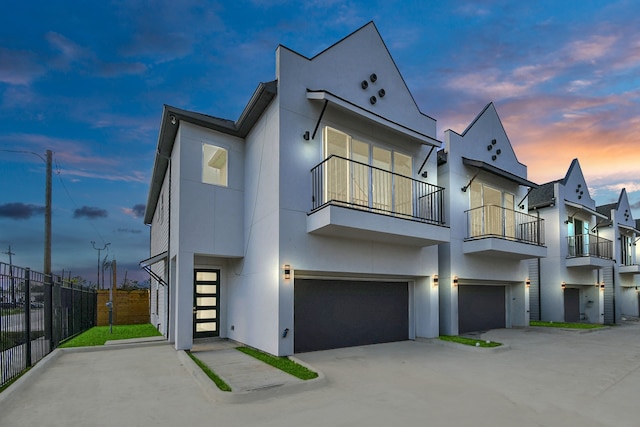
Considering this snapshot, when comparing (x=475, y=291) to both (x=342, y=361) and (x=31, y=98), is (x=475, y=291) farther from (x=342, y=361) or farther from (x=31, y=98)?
(x=31, y=98)

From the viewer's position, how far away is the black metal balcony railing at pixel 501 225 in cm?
1362

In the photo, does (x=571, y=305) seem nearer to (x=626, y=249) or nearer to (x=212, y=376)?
(x=626, y=249)

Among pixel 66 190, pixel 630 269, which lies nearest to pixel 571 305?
pixel 630 269

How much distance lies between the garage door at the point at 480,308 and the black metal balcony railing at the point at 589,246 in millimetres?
5683

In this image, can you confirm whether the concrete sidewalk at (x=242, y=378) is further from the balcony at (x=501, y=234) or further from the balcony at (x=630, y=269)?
the balcony at (x=630, y=269)

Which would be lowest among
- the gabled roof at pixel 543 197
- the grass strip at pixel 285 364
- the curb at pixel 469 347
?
the curb at pixel 469 347

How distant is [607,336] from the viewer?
13.5m

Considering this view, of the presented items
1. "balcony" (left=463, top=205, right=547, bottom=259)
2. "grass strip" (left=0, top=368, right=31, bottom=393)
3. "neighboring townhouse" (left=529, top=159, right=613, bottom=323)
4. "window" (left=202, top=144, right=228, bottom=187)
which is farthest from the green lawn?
"neighboring townhouse" (left=529, top=159, right=613, bottom=323)

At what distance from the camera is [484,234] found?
13.3 metres

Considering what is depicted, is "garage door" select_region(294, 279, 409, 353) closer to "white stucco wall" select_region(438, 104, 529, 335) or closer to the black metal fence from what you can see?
"white stucco wall" select_region(438, 104, 529, 335)

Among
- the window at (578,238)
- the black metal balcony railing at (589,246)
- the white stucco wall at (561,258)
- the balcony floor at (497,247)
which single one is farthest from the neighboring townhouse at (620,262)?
the balcony floor at (497,247)

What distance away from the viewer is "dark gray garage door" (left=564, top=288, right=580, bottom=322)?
18.7 metres

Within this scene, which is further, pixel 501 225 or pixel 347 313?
pixel 501 225

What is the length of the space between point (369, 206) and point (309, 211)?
181cm
